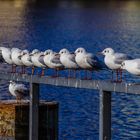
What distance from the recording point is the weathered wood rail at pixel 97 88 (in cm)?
1159

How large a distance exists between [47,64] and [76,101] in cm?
1568

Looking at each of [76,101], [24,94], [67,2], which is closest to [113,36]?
[76,101]

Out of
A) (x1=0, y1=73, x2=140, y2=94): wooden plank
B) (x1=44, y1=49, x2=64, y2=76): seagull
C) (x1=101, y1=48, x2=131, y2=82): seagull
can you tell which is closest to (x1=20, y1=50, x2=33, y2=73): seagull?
(x1=44, y1=49, x2=64, y2=76): seagull

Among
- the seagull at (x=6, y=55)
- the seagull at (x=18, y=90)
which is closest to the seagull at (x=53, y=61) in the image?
the seagull at (x=6, y=55)

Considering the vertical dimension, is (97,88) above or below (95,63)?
below

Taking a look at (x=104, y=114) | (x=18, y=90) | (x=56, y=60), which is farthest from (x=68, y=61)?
(x=18, y=90)

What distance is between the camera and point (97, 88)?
39.2 feet

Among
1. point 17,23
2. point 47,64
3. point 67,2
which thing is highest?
point 67,2

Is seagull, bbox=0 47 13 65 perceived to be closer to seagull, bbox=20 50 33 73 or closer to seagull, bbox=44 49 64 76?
seagull, bbox=20 50 33 73

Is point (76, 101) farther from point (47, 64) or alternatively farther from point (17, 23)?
point (17, 23)

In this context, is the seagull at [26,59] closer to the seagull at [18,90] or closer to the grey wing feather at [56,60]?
the grey wing feather at [56,60]

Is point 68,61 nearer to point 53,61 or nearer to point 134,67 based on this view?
point 53,61

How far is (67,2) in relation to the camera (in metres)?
181

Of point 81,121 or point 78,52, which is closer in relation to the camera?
point 78,52
